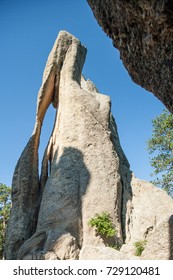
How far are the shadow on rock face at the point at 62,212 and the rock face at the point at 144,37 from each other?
768 cm

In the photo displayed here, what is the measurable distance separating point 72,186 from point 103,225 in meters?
2.10

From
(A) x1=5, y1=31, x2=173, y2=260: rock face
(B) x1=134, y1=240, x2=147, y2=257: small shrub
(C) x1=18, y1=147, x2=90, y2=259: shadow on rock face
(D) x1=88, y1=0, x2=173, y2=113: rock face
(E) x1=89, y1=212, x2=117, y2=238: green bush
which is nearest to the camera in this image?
(D) x1=88, y1=0, x2=173, y2=113: rock face

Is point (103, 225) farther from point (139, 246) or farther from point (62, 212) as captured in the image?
point (62, 212)

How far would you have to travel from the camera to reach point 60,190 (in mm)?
13469

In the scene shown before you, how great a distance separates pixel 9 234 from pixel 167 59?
11972mm

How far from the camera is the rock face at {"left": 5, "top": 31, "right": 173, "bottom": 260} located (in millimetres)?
12438

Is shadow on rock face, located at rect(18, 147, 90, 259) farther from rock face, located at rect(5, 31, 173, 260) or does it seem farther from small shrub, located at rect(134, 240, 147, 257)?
small shrub, located at rect(134, 240, 147, 257)

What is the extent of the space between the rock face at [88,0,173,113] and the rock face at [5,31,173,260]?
7889 mm

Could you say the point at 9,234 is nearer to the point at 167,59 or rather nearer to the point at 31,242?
the point at 31,242

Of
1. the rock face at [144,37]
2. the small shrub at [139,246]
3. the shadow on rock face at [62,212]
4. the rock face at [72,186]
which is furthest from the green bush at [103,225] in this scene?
the rock face at [144,37]

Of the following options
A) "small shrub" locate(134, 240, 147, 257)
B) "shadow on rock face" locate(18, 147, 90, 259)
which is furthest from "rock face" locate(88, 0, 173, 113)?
"small shrub" locate(134, 240, 147, 257)

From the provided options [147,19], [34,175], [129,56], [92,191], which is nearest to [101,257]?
[129,56]

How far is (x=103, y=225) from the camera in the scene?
12.4 metres

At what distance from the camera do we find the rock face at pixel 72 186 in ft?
40.8
